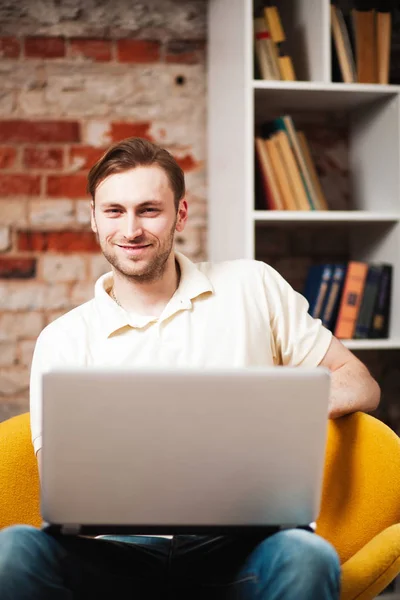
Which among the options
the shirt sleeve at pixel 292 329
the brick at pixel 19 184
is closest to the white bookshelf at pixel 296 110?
the shirt sleeve at pixel 292 329

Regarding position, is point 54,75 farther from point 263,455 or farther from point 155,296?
point 263,455

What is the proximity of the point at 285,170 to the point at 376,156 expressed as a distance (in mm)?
395

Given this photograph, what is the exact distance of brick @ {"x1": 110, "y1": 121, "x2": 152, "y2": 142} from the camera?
2.54 metres

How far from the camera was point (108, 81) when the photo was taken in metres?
2.54

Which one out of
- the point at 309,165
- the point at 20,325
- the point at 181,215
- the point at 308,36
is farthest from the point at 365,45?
A: the point at 20,325

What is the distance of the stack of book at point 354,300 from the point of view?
2320mm

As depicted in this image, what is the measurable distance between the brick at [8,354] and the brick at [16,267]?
0.24m

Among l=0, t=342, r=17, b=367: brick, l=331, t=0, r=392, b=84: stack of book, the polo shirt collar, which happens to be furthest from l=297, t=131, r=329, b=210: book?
l=0, t=342, r=17, b=367: brick

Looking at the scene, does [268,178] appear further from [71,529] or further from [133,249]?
[71,529]

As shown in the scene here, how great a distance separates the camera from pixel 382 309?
2340 millimetres

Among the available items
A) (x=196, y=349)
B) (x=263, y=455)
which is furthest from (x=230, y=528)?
(x=196, y=349)

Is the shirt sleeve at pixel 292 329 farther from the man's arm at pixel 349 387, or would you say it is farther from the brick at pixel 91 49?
the brick at pixel 91 49

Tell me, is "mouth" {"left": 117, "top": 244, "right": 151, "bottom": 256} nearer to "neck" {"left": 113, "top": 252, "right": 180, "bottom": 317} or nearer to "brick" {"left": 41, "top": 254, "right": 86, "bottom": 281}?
"neck" {"left": 113, "top": 252, "right": 180, "bottom": 317}

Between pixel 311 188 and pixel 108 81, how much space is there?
2.76 feet
